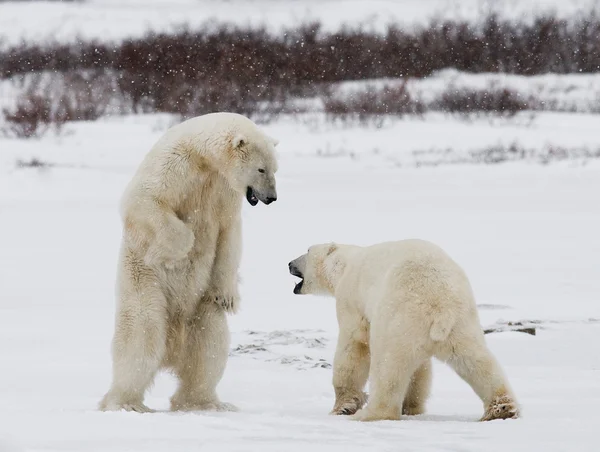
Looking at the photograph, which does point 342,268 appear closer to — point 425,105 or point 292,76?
point 425,105

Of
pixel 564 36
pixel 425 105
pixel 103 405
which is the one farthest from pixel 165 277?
pixel 564 36

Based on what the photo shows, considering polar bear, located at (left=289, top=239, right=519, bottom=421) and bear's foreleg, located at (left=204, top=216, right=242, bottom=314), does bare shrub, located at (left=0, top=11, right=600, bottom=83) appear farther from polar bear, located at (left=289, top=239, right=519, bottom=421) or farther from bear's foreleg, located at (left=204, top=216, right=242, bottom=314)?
polar bear, located at (left=289, top=239, right=519, bottom=421)

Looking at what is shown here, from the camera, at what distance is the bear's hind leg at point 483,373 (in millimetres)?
3002

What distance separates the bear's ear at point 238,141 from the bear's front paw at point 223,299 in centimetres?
54

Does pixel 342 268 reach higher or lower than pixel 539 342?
higher

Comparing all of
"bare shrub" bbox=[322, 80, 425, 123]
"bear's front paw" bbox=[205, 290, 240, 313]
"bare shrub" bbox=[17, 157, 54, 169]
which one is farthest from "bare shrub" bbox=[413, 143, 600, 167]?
"bear's front paw" bbox=[205, 290, 240, 313]

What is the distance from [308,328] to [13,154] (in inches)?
348

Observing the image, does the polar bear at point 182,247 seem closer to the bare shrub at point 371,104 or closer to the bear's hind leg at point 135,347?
the bear's hind leg at point 135,347

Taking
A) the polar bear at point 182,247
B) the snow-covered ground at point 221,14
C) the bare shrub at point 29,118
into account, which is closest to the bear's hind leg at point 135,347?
the polar bear at point 182,247

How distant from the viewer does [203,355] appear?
3.63m

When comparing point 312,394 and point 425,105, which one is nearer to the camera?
point 312,394

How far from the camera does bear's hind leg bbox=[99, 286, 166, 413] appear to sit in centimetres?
347

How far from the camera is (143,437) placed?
2.41 metres

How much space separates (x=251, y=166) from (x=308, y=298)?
9.28ft
